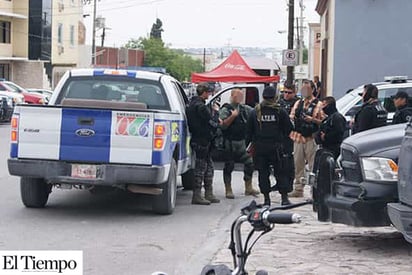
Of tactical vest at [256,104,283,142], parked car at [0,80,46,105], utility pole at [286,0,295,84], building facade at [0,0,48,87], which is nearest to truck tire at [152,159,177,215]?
tactical vest at [256,104,283,142]

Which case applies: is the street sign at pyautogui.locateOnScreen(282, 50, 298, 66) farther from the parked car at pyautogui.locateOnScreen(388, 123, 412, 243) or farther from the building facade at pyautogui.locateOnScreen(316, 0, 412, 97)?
the parked car at pyautogui.locateOnScreen(388, 123, 412, 243)

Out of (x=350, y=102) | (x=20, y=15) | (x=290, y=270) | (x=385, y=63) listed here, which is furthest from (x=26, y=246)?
(x=20, y=15)

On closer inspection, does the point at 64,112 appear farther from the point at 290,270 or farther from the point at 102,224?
the point at 290,270

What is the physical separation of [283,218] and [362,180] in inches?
180

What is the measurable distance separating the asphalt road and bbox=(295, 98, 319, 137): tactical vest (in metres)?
1.45

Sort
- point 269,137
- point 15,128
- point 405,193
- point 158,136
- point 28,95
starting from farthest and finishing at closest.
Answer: point 28,95, point 269,137, point 15,128, point 158,136, point 405,193

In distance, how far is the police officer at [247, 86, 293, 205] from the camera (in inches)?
438

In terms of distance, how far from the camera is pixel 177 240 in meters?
9.11

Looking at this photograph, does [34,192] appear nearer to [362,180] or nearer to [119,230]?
[119,230]

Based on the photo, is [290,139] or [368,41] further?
[368,41]

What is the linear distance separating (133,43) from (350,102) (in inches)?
3382

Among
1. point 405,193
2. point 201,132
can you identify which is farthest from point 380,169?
point 201,132

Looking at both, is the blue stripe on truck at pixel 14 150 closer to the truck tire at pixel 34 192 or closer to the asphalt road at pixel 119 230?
the truck tire at pixel 34 192

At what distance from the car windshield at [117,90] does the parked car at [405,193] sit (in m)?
5.16
